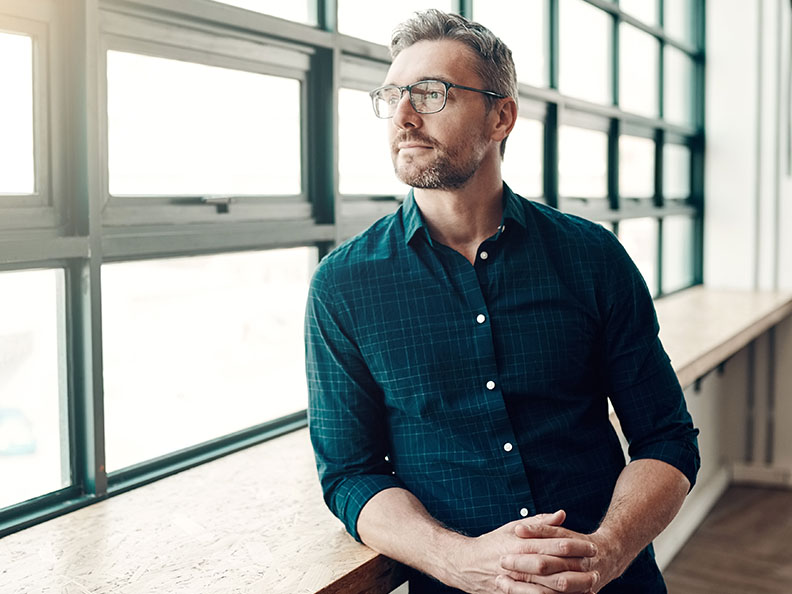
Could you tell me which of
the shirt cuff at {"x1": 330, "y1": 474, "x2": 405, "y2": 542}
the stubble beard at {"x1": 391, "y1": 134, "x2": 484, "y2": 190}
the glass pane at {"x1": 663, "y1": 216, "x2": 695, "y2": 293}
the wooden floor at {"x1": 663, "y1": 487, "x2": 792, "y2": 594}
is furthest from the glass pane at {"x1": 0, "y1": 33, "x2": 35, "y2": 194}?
the glass pane at {"x1": 663, "y1": 216, "x2": 695, "y2": 293}

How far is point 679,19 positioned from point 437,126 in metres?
3.81

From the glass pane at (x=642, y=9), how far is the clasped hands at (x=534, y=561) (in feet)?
10.7

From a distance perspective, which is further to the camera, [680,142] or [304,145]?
[680,142]

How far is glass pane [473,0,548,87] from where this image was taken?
303 centimetres

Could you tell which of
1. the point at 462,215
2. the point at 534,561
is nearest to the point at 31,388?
the point at 462,215

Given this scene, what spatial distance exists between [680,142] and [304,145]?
3159 mm

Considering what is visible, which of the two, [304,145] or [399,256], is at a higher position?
[304,145]

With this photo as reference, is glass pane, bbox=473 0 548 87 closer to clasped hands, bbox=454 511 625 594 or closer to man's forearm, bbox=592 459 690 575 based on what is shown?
man's forearm, bbox=592 459 690 575

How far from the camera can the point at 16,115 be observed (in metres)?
1.52

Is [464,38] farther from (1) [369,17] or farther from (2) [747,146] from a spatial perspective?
(2) [747,146]

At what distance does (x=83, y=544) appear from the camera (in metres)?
1.43

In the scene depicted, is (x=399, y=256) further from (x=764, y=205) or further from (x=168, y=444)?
(x=764, y=205)

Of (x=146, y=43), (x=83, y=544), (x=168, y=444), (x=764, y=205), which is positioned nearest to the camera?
(x=83, y=544)

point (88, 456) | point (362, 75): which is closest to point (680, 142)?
point (362, 75)
